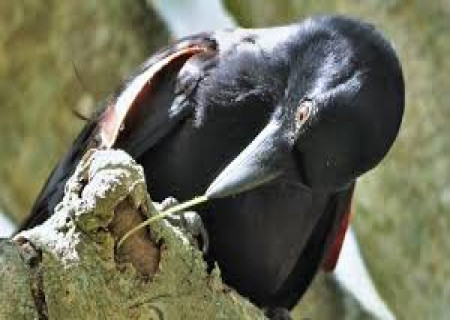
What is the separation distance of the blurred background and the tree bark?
3.80 ft

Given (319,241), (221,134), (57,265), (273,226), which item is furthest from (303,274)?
(57,265)

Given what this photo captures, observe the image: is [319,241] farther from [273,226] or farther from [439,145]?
[439,145]

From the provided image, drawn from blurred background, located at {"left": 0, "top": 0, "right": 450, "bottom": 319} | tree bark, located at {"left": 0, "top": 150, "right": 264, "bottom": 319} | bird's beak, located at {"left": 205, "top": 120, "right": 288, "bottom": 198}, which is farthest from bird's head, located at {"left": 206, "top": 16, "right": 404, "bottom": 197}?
blurred background, located at {"left": 0, "top": 0, "right": 450, "bottom": 319}

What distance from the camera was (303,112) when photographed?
176cm

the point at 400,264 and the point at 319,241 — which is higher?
the point at 319,241

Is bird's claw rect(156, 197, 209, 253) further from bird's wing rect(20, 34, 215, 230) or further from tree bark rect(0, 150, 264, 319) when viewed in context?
bird's wing rect(20, 34, 215, 230)

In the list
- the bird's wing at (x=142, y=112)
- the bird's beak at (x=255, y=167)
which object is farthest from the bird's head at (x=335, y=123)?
the bird's wing at (x=142, y=112)

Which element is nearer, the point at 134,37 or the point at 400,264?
the point at 400,264

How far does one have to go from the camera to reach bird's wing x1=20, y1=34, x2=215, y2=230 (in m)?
2.03

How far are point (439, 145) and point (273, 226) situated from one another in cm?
55

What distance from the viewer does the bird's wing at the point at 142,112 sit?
6.65 ft

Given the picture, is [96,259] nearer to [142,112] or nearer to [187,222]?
[187,222]

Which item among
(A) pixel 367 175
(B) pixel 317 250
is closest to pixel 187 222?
(B) pixel 317 250

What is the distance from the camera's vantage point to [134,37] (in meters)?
2.76
